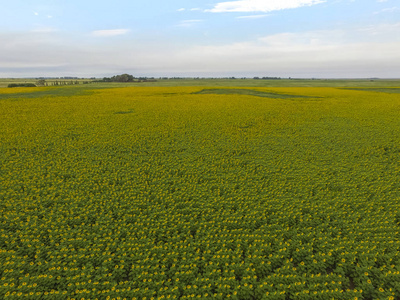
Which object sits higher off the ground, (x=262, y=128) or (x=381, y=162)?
(x=262, y=128)

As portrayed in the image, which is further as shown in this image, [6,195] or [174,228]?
[6,195]

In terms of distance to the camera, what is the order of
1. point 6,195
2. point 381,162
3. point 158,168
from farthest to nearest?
point 381,162 → point 158,168 → point 6,195

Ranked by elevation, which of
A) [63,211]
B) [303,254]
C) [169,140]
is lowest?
[303,254]

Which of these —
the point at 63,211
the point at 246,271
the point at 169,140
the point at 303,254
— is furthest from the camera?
the point at 169,140

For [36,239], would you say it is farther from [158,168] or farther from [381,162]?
[381,162]

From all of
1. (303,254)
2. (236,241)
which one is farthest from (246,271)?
(303,254)

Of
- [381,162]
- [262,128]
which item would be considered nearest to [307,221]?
[381,162]
